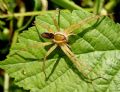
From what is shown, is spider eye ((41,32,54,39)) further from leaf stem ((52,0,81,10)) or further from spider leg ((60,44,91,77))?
leaf stem ((52,0,81,10))

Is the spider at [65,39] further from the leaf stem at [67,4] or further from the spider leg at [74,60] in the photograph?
the leaf stem at [67,4]

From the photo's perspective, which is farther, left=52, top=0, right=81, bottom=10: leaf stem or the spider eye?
left=52, top=0, right=81, bottom=10: leaf stem

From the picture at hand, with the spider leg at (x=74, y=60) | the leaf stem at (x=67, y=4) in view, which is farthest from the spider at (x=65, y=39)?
the leaf stem at (x=67, y=4)

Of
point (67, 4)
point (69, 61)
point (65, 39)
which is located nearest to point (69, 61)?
point (69, 61)

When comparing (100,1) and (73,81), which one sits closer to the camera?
(73,81)

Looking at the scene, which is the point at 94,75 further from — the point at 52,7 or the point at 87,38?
the point at 52,7

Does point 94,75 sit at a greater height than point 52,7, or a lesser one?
lesser

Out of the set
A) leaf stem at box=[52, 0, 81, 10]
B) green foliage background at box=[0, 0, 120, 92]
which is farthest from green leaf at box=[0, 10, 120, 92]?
leaf stem at box=[52, 0, 81, 10]

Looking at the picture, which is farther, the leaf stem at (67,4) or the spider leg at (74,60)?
the leaf stem at (67,4)

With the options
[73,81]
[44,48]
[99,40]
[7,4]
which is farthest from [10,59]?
[7,4]
